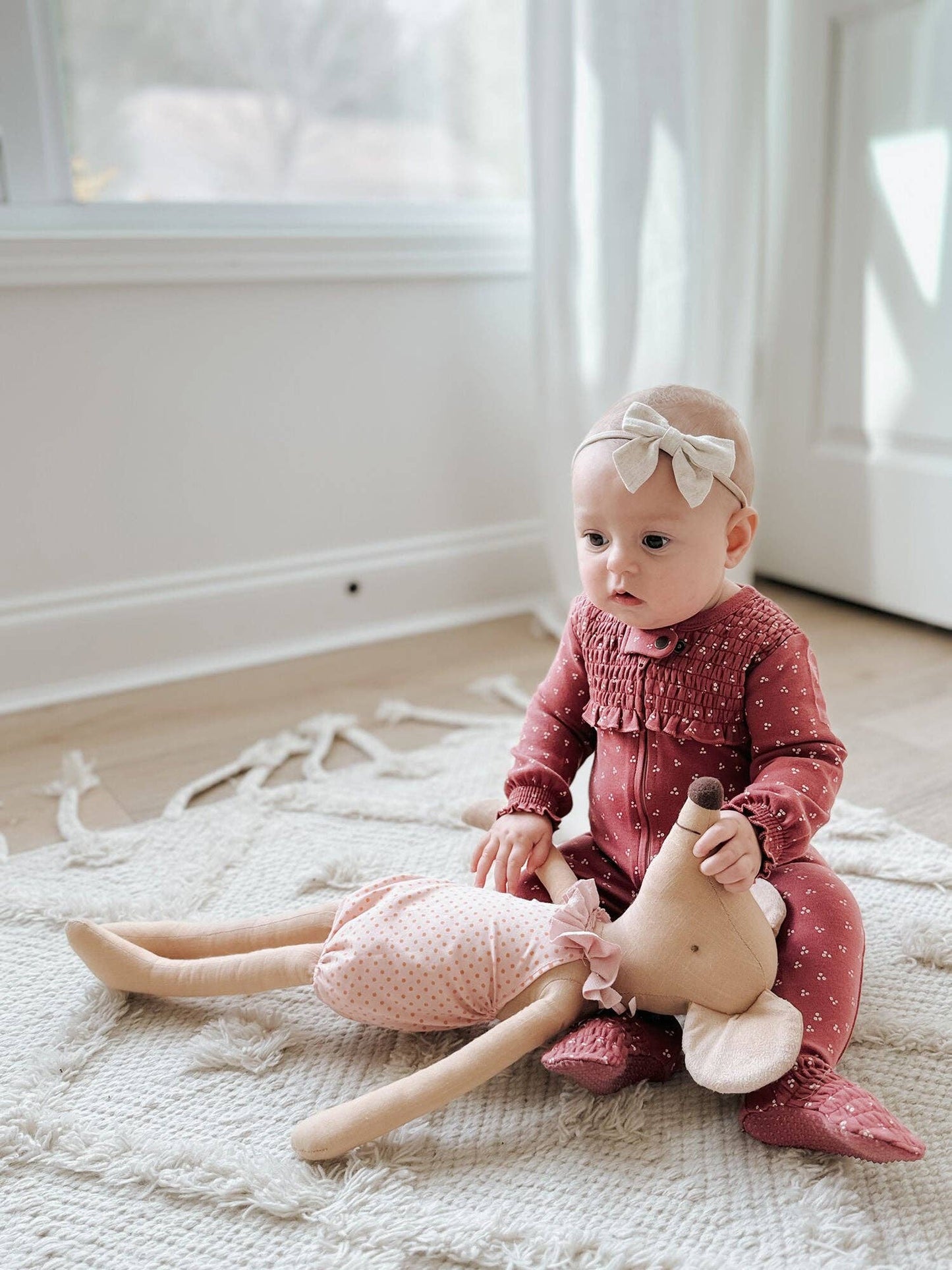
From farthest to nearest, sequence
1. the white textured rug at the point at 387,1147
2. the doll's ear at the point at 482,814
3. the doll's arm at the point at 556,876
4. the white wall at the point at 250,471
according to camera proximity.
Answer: the white wall at the point at 250,471 < the doll's ear at the point at 482,814 < the doll's arm at the point at 556,876 < the white textured rug at the point at 387,1147

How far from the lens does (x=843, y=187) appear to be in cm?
187

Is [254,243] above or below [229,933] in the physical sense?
above

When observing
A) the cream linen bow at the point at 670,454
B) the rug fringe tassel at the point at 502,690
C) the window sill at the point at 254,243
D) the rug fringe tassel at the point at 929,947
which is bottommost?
the rug fringe tassel at the point at 502,690

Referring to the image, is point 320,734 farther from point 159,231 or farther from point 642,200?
point 642,200

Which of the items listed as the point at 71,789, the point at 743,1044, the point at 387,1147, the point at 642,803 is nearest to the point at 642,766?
the point at 642,803

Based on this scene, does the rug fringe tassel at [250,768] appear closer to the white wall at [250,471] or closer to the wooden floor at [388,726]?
the wooden floor at [388,726]

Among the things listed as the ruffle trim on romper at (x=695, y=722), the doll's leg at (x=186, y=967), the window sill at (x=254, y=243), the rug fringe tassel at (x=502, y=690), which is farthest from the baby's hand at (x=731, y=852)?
the window sill at (x=254, y=243)

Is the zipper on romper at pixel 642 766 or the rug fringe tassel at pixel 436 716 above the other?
the zipper on romper at pixel 642 766

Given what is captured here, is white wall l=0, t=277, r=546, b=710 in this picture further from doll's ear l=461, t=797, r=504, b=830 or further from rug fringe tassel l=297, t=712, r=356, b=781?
doll's ear l=461, t=797, r=504, b=830

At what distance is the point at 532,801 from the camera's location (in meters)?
0.95

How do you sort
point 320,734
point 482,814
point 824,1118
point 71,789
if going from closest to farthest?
1. point 824,1118
2. point 482,814
3. point 71,789
4. point 320,734

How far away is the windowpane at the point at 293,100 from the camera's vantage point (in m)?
1.67

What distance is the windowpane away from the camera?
1.67 meters

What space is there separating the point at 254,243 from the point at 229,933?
3.78 feet
